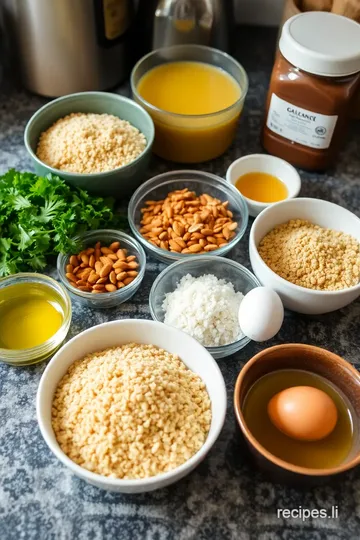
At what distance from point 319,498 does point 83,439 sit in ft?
1.23

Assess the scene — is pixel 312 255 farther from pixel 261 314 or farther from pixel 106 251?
pixel 106 251

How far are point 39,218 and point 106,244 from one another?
0.48 feet

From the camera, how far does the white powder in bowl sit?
989 millimetres

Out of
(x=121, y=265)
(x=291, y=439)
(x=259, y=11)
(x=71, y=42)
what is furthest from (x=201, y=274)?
(x=259, y=11)

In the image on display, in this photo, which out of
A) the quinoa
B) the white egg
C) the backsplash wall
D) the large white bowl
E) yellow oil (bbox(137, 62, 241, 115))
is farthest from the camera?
the backsplash wall

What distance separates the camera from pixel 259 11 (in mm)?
1580

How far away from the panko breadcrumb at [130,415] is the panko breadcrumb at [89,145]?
0.45 m

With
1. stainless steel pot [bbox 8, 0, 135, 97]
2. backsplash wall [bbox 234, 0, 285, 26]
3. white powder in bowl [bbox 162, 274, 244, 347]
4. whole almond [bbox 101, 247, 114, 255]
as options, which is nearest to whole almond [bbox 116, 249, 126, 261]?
whole almond [bbox 101, 247, 114, 255]

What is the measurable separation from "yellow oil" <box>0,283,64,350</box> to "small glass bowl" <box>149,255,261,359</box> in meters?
0.18

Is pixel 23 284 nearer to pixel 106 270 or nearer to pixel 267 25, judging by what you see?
Result: pixel 106 270

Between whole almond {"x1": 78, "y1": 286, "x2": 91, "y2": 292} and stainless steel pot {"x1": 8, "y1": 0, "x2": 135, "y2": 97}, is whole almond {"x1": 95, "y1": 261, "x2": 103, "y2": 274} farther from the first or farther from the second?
stainless steel pot {"x1": 8, "y1": 0, "x2": 135, "y2": 97}

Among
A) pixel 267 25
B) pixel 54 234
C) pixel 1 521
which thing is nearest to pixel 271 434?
pixel 1 521

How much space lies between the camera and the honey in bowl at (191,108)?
123 centimetres

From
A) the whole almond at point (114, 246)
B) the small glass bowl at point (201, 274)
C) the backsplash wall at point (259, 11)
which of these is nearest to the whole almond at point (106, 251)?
the whole almond at point (114, 246)
